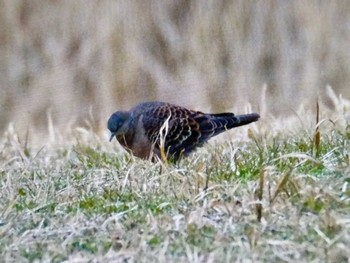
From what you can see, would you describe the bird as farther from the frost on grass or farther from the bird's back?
the frost on grass

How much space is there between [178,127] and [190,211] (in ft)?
6.60

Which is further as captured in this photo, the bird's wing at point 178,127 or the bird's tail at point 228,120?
the bird's tail at point 228,120

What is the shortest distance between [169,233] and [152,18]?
5.18 m

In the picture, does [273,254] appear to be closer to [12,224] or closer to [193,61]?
[12,224]

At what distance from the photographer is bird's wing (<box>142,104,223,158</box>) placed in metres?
5.36

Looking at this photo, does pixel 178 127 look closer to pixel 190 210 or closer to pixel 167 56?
pixel 190 210

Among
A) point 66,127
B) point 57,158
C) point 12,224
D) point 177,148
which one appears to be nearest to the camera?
point 12,224

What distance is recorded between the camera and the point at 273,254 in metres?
2.99

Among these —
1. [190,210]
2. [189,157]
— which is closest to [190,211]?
[190,210]

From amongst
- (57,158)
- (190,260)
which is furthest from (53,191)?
(57,158)

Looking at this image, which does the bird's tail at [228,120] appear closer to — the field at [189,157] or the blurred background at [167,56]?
the field at [189,157]

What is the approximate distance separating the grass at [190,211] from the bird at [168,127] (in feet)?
2.66

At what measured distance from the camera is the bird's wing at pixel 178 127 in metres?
5.36

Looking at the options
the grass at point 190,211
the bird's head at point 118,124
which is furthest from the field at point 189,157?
the bird's head at point 118,124
